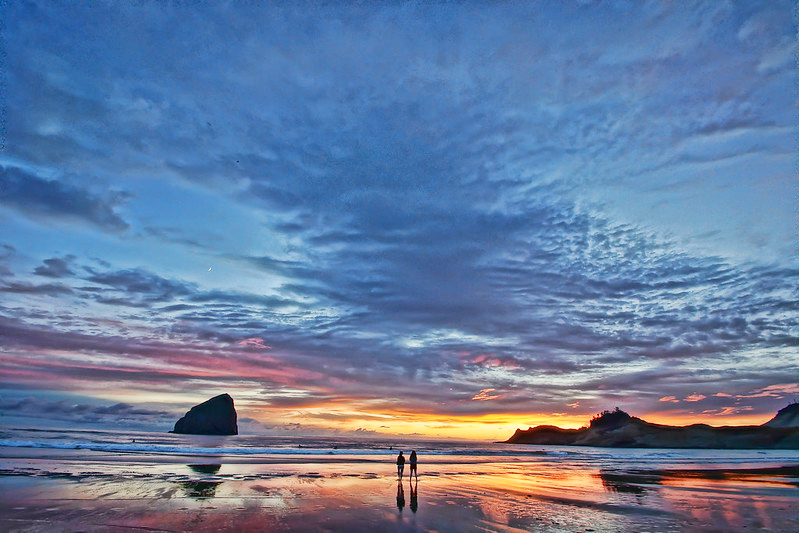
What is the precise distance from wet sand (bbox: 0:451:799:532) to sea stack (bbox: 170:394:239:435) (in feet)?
484

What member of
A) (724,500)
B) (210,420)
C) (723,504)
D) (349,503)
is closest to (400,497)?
(349,503)

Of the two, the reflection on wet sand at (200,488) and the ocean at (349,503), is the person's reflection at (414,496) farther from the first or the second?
the reflection on wet sand at (200,488)

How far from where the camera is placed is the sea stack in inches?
6619

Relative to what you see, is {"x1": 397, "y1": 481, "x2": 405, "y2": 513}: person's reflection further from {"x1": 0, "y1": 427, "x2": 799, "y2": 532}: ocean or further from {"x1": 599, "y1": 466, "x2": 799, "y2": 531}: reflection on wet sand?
{"x1": 599, "y1": 466, "x2": 799, "y2": 531}: reflection on wet sand

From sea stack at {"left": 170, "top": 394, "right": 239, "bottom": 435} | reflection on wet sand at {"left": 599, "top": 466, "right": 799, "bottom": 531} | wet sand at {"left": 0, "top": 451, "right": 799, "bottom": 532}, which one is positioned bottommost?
reflection on wet sand at {"left": 599, "top": 466, "right": 799, "bottom": 531}

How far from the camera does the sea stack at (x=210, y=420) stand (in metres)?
168

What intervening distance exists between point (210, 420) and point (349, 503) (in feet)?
561

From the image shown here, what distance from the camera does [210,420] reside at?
170 metres

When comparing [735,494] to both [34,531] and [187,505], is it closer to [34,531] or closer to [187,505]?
[187,505]

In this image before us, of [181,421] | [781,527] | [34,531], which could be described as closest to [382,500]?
[34,531]

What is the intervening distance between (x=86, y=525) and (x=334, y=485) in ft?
53.4

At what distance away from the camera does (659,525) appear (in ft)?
60.8

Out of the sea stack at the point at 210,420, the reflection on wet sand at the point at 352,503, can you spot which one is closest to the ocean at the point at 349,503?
the reflection on wet sand at the point at 352,503

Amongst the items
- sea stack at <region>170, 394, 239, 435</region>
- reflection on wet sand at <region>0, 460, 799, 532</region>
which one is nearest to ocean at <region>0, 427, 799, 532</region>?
reflection on wet sand at <region>0, 460, 799, 532</region>
